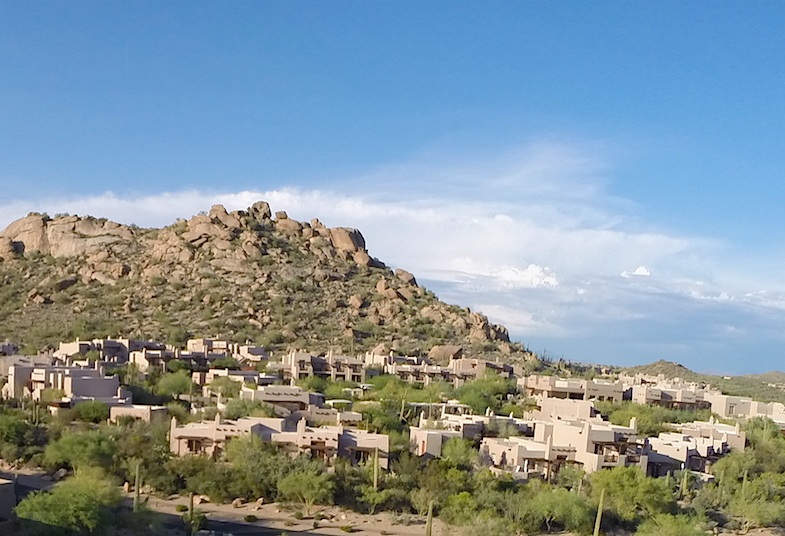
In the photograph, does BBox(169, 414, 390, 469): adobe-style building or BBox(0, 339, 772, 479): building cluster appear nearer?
BBox(169, 414, 390, 469): adobe-style building

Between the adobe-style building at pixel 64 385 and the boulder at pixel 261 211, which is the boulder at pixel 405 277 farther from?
the adobe-style building at pixel 64 385

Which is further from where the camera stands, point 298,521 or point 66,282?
point 66,282

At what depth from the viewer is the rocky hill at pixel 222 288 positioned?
179 feet

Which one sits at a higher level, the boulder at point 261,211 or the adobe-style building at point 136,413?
the boulder at point 261,211

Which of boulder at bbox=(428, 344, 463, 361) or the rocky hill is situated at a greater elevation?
the rocky hill

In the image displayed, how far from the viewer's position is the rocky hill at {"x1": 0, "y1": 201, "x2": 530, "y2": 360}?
54562 mm

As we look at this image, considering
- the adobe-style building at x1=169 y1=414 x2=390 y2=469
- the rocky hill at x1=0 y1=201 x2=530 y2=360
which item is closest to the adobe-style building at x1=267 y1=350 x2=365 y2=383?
the rocky hill at x1=0 y1=201 x2=530 y2=360

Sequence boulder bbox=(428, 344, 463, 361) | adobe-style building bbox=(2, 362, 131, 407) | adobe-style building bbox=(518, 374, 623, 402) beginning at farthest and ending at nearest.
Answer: boulder bbox=(428, 344, 463, 361) → adobe-style building bbox=(518, 374, 623, 402) → adobe-style building bbox=(2, 362, 131, 407)

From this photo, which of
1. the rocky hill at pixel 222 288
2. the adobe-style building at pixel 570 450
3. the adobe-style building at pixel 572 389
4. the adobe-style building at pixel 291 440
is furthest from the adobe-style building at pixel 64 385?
the adobe-style building at pixel 572 389

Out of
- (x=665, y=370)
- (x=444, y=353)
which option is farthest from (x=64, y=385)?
(x=665, y=370)

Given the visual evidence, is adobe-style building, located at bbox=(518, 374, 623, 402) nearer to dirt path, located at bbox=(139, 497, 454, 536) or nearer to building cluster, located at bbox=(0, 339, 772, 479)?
building cluster, located at bbox=(0, 339, 772, 479)

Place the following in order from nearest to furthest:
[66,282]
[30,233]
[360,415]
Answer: [360,415]
[66,282]
[30,233]

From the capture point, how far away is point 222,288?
5875 cm

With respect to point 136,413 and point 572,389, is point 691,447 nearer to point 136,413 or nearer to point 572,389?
point 572,389
